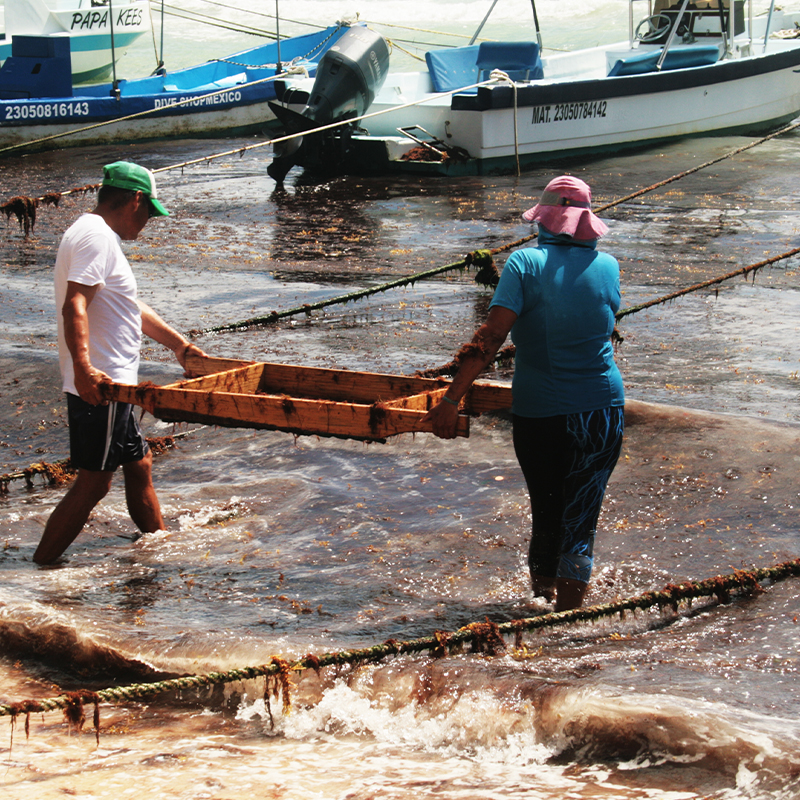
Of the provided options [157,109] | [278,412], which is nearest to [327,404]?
[278,412]

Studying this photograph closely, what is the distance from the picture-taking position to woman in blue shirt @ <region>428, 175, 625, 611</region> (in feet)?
11.8

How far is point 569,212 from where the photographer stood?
11.9 ft

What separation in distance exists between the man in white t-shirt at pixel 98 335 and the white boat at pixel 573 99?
11.9 metres

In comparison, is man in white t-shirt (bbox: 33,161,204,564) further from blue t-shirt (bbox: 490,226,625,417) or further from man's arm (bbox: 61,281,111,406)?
blue t-shirt (bbox: 490,226,625,417)

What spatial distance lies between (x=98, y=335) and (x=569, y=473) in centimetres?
201

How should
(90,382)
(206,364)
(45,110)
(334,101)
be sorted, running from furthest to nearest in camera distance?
(45,110) → (334,101) → (206,364) → (90,382)

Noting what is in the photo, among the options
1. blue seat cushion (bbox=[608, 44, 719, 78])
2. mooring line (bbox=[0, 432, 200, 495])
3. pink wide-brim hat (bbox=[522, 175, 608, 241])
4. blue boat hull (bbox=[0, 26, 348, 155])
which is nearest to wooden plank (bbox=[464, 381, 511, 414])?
pink wide-brim hat (bbox=[522, 175, 608, 241])

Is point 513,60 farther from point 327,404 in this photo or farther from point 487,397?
point 327,404

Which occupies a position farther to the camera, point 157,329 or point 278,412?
point 157,329

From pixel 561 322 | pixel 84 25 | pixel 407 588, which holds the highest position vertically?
pixel 84 25

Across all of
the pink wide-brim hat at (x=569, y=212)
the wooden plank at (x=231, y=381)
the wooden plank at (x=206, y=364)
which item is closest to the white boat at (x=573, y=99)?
the wooden plank at (x=206, y=364)

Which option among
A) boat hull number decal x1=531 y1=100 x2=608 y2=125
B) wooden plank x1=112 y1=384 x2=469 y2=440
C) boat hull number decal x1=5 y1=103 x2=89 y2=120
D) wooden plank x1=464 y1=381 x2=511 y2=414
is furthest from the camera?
boat hull number decal x1=5 y1=103 x2=89 y2=120

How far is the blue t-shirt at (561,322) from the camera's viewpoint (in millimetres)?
3588

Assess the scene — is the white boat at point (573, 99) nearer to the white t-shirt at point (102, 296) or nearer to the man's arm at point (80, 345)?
the white t-shirt at point (102, 296)
